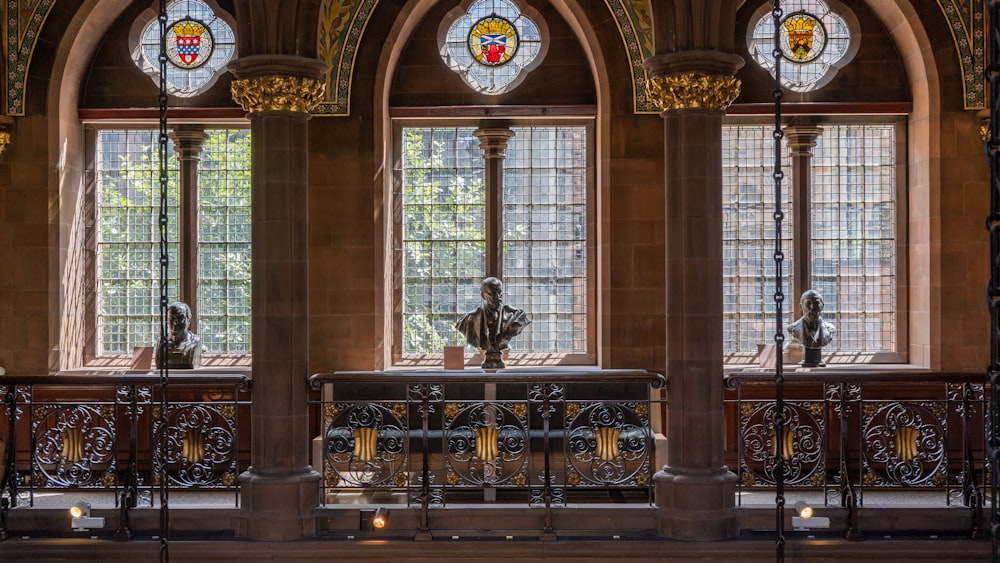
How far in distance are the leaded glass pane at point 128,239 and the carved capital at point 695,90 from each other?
6.47 m

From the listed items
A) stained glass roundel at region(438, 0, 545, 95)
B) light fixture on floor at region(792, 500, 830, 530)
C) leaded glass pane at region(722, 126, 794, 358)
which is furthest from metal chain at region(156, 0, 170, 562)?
leaded glass pane at region(722, 126, 794, 358)

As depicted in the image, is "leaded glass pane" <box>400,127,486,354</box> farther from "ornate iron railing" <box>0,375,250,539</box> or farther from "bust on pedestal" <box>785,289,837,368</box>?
"bust on pedestal" <box>785,289,837,368</box>

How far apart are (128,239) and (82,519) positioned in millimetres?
5133

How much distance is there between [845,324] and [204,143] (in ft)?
25.0

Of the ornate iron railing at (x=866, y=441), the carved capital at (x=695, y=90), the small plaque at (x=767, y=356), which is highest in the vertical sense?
the carved capital at (x=695, y=90)

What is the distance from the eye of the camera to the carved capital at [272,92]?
302 inches

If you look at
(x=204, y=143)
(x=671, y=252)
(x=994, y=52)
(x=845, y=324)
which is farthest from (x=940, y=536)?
(x=204, y=143)

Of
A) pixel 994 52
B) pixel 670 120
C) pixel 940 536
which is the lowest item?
pixel 940 536

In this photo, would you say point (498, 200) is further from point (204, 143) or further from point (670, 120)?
point (670, 120)

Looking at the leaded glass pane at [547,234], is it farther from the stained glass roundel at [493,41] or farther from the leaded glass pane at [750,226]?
the leaded glass pane at [750,226]

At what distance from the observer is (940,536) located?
749 cm

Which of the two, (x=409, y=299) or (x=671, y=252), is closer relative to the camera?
(x=671, y=252)

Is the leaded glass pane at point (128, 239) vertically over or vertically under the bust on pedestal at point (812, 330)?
over

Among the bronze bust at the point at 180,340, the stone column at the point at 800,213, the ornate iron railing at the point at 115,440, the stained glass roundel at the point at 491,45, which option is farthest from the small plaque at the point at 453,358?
the stone column at the point at 800,213
